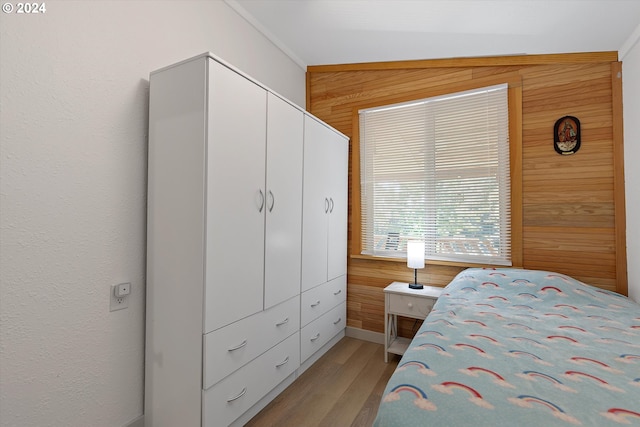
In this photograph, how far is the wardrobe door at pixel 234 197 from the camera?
1.45 m

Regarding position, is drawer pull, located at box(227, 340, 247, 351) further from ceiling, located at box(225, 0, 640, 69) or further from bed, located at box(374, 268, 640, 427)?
ceiling, located at box(225, 0, 640, 69)

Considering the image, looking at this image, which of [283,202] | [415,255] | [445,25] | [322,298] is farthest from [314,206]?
[445,25]

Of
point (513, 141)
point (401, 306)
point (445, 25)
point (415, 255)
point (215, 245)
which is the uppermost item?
point (445, 25)

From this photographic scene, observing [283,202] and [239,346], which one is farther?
[283,202]

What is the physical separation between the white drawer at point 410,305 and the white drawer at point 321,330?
0.54 m

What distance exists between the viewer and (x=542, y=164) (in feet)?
7.43

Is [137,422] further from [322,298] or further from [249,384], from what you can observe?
[322,298]

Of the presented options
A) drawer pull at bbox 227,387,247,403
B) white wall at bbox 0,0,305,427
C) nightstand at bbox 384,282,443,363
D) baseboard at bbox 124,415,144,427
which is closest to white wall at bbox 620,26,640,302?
nightstand at bbox 384,282,443,363

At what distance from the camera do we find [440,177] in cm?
261

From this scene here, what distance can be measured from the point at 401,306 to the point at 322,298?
646 millimetres

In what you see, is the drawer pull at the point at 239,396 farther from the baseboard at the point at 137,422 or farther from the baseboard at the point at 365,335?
the baseboard at the point at 365,335

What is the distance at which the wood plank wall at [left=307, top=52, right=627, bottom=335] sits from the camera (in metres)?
2.09

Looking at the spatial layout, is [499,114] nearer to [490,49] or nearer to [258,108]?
[490,49]

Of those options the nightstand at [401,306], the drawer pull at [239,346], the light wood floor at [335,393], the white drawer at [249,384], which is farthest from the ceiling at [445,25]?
the light wood floor at [335,393]
